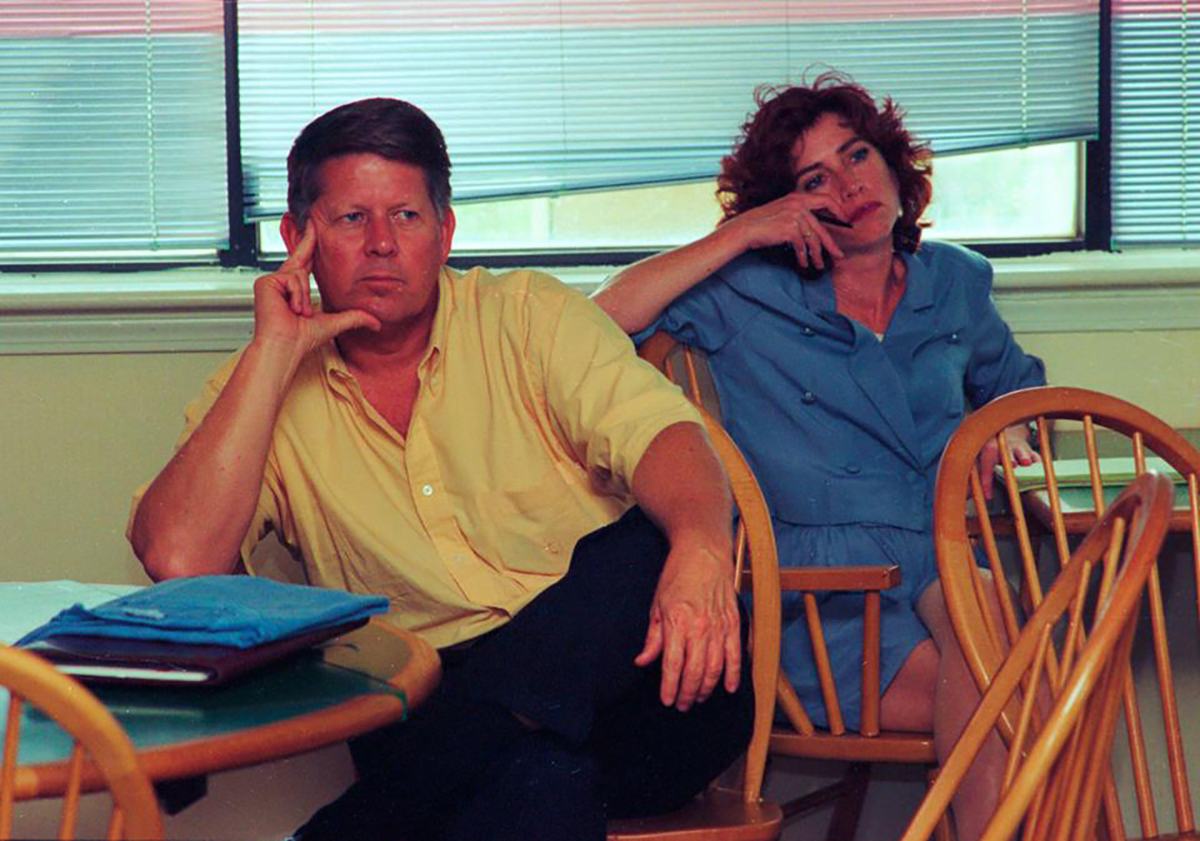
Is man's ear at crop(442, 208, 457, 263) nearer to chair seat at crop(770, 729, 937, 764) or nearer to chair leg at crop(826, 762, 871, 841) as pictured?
chair seat at crop(770, 729, 937, 764)

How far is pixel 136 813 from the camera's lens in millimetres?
1094

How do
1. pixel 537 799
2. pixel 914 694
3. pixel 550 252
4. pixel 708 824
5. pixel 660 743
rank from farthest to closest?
pixel 550 252 → pixel 914 694 → pixel 708 824 → pixel 660 743 → pixel 537 799

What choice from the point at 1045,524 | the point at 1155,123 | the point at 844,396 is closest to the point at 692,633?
the point at 1045,524

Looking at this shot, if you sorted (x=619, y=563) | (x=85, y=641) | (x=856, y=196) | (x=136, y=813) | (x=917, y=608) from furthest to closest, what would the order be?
(x=856, y=196), (x=917, y=608), (x=619, y=563), (x=85, y=641), (x=136, y=813)

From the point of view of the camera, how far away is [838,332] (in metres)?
2.50

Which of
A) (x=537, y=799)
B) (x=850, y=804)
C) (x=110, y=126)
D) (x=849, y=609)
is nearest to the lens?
(x=537, y=799)

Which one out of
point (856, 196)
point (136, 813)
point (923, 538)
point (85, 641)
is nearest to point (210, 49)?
point (856, 196)

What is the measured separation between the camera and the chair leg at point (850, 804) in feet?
8.40

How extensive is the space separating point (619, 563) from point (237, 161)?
1.43 m

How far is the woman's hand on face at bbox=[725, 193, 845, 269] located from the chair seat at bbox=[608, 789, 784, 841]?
3.04 feet

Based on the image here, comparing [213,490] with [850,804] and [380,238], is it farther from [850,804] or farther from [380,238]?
[850,804]

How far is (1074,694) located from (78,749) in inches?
27.9

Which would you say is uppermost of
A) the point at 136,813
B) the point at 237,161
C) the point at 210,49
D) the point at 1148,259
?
the point at 210,49

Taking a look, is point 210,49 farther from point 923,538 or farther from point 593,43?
point 923,538
